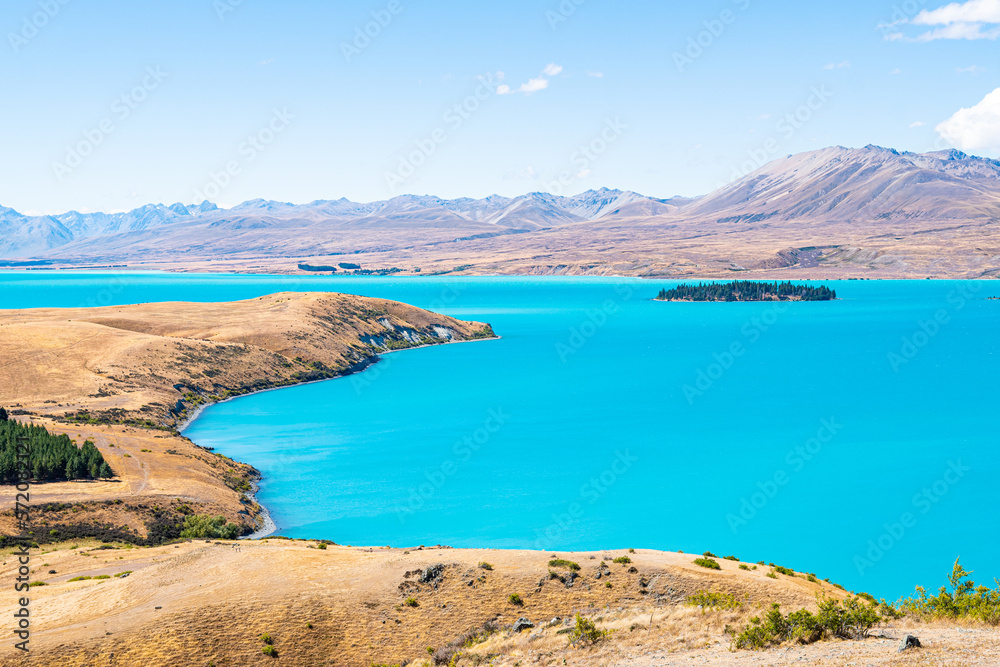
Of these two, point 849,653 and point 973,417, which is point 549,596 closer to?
Answer: point 849,653

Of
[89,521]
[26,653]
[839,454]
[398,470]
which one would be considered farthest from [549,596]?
[839,454]

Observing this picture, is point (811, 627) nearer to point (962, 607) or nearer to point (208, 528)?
point (962, 607)

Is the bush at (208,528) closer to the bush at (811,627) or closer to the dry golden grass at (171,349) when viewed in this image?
the dry golden grass at (171,349)

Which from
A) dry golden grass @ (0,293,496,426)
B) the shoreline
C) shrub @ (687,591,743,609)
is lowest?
the shoreline

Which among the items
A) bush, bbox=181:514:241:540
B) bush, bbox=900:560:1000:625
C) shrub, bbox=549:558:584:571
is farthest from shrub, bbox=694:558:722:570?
bush, bbox=181:514:241:540

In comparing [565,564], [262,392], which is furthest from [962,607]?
[262,392]

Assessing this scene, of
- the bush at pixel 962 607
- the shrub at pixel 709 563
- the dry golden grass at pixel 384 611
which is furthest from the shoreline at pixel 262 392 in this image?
the bush at pixel 962 607

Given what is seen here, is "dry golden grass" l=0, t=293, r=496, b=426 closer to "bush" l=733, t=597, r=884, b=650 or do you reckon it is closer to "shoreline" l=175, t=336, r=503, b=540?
"shoreline" l=175, t=336, r=503, b=540
